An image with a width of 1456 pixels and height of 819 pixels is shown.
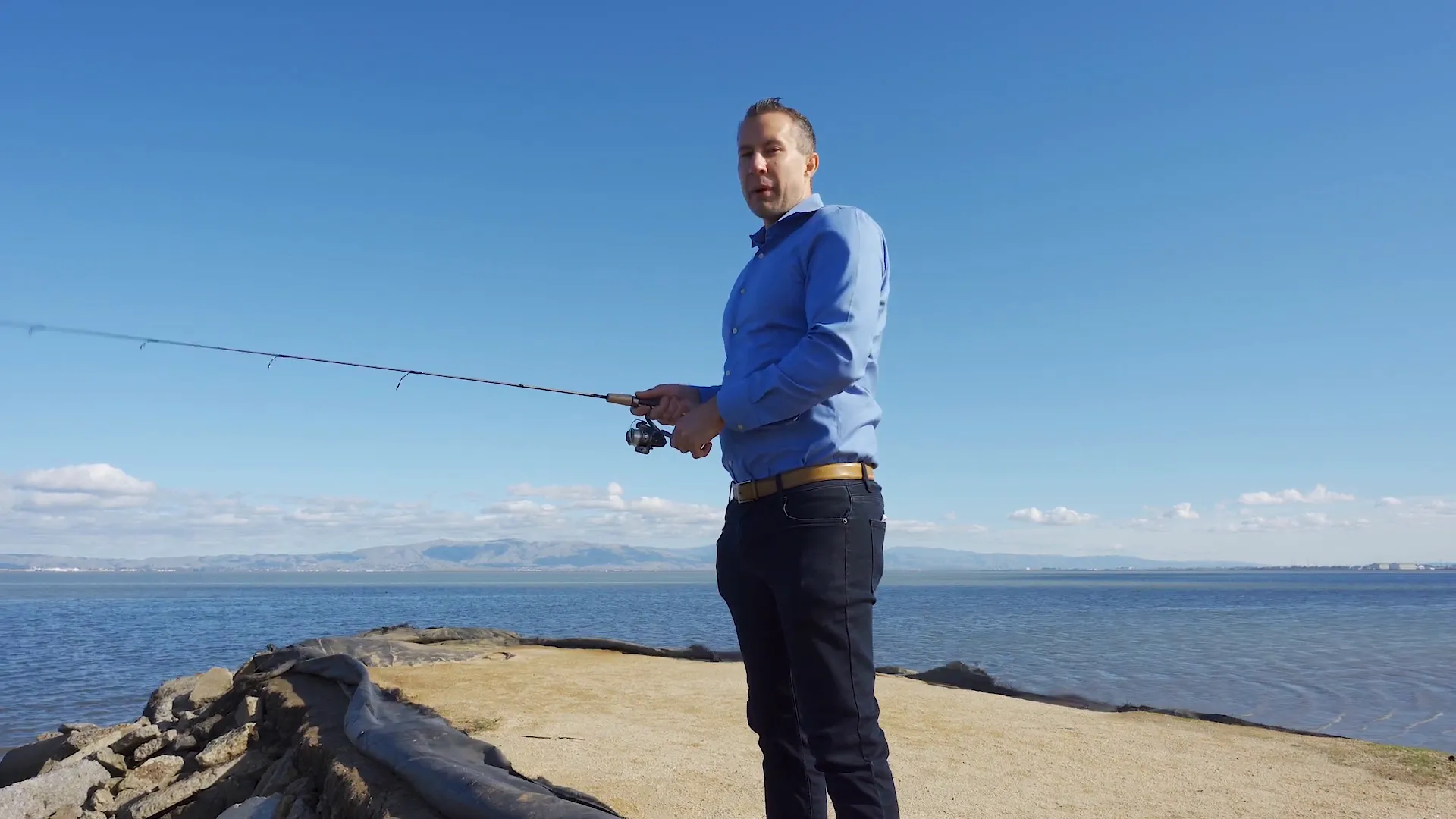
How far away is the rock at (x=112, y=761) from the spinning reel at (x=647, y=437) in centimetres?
585

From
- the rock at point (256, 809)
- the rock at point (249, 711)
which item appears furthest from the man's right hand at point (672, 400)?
the rock at point (249, 711)

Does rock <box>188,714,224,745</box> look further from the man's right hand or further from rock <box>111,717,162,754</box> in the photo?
the man's right hand

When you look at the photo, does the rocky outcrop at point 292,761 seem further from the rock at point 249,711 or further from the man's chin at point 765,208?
the man's chin at point 765,208

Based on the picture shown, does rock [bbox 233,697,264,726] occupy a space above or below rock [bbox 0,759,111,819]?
above

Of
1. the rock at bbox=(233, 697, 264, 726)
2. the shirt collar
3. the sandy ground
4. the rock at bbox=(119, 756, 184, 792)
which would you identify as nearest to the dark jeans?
the shirt collar

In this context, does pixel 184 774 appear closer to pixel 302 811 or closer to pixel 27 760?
pixel 302 811

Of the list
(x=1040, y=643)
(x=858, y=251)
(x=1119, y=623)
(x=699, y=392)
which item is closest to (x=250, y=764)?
(x=699, y=392)

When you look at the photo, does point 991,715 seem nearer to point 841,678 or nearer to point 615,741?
point 615,741

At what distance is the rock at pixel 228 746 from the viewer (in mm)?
5594

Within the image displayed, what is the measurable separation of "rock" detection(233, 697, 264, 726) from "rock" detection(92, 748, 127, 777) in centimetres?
91

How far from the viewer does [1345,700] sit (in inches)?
464

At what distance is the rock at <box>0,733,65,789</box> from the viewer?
8.60m

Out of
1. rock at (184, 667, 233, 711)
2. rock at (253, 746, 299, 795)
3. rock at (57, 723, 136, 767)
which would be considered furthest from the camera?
rock at (184, 667, 233, 711)

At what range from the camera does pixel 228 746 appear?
5730mm
